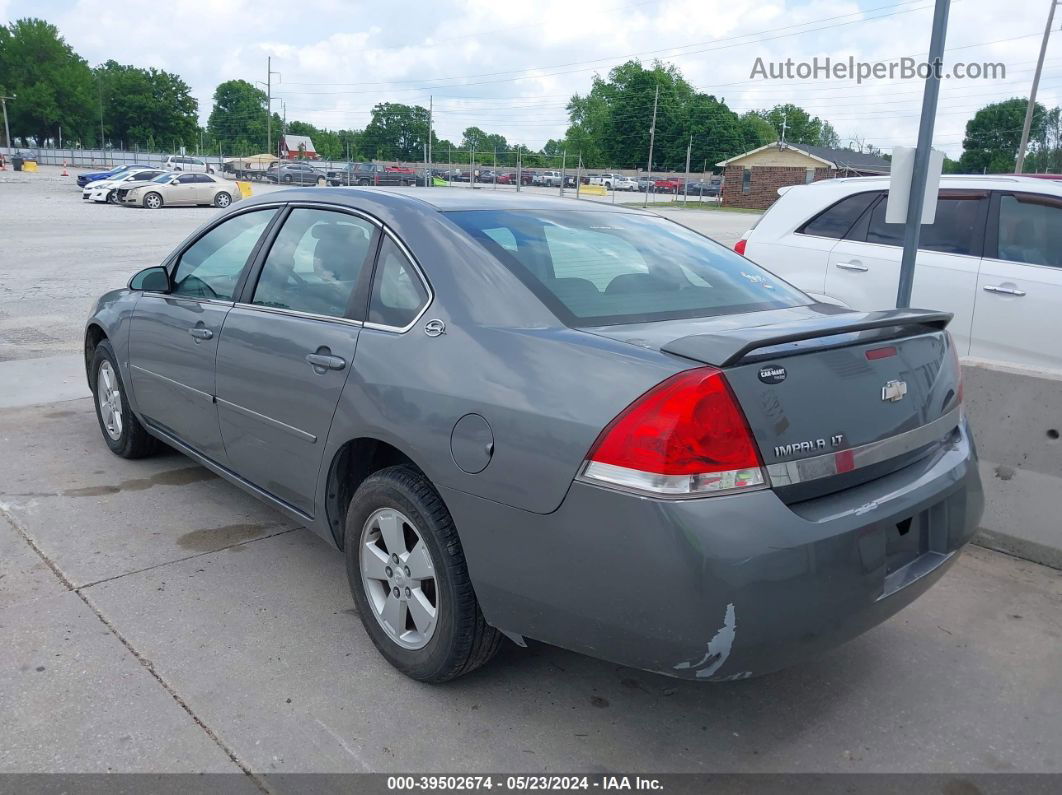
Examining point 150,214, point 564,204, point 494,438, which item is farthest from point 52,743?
point 150,214

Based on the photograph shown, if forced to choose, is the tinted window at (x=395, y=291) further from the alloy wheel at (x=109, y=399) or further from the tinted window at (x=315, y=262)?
the alloy wheel at (x=109, y=399)

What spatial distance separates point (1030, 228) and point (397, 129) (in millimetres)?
119818

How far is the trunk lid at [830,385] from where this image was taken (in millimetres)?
2322

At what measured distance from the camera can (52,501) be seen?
4.55m

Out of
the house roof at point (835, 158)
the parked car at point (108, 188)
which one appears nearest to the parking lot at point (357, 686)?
the parked car at point (108, 188)

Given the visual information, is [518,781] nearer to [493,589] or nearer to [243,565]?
[493,589]

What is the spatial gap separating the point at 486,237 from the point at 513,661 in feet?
4.96

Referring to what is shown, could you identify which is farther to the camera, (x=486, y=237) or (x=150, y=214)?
(x=150, y=214)

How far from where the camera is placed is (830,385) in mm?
2451

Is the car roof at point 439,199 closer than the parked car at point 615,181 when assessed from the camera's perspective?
Yes

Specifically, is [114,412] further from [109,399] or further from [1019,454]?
[1019,454]

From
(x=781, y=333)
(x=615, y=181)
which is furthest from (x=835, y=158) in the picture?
(x=781, y=333)

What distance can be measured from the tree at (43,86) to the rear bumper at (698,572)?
131903 mm

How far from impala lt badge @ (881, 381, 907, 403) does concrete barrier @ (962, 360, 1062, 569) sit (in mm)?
1913
